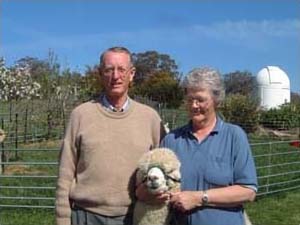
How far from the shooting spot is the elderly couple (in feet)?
9.52

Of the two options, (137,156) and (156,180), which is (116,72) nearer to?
(137,156)

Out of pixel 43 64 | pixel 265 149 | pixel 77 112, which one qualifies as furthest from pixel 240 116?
pixel 77 112

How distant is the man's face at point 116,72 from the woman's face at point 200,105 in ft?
1.28

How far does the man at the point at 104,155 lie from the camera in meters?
3.12

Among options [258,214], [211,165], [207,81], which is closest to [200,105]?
[207,81]

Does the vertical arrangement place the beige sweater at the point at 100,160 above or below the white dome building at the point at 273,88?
below

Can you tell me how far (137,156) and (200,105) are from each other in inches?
18.7

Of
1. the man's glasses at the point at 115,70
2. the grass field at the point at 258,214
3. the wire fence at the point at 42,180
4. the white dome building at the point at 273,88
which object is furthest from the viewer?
the white dome building at the point at 273,88

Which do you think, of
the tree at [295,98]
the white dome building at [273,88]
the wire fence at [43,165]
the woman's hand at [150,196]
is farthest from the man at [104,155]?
the tree at [295,98]

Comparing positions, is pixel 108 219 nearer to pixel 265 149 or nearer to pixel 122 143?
pixel 122 143

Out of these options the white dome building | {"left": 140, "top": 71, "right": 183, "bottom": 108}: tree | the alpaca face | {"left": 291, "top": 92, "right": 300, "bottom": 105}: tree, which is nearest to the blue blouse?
the alpaca face

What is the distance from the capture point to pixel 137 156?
314 cm

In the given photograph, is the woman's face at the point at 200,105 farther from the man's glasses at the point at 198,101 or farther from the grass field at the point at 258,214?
the grass field at the point at 258,214

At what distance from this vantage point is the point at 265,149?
14.6 m
